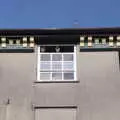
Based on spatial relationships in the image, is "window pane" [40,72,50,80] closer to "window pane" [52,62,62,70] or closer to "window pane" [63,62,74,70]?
"window pane" [52,62,62,70]

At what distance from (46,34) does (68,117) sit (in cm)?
357

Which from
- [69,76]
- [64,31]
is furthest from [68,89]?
[64,31]

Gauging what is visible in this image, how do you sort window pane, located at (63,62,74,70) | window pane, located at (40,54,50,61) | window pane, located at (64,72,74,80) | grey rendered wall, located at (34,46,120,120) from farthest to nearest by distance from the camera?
1. window pane, located at (40,54,50,61)
2. window pane, located at (63,62,74,70)
3. window pane, located at (64,72,74,80)
4. grey rendered wall, located at (34,46,120,120)

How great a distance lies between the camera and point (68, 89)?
1584 cm

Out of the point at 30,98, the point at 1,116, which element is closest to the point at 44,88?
the point at 30,98

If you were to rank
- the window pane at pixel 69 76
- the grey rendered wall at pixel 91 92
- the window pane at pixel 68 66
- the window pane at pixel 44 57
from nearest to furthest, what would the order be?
the grey rendered wall at pixel 91 92 → the window pane at pixel 69 76 → the window pane at pixel 68 66 → the window pane at pixel 44 57

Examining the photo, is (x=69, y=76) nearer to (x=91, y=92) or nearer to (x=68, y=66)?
(x=68, y=66)

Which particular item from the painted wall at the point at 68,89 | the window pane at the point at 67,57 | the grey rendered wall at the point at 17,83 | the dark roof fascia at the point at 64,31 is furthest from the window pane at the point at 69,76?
the dark roof fascia at the point at 64,31

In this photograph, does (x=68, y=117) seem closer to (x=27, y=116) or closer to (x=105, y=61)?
(x=27, y=116)

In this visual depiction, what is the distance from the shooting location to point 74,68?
16.4 m

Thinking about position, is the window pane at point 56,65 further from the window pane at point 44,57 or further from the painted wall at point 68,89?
the painted wall at point 68,89

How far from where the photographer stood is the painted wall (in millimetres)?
15484

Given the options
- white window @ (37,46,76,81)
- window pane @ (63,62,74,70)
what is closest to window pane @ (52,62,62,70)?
white window @ (37,46,76,81)

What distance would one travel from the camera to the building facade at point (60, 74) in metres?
15.5
